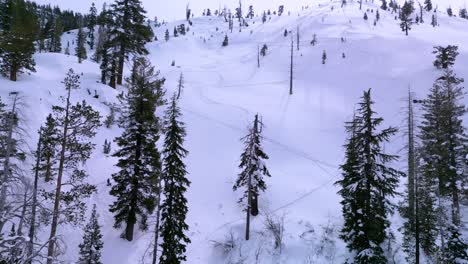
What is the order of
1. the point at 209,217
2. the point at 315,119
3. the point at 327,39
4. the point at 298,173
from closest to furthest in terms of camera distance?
the point at 209,217 → the point at 298,173 → the point at 315,119 → the point at 327,39

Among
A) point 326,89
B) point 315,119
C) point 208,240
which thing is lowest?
point 208,240

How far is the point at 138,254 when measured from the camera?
70.5ft

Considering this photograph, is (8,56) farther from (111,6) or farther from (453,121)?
(453,121)

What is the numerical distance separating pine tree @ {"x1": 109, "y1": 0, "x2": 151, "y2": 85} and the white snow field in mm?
5206

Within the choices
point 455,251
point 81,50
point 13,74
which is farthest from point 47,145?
point 81,50

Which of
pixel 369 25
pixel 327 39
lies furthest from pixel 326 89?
pixel 369 25

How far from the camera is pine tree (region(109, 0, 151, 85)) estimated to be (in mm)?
36219

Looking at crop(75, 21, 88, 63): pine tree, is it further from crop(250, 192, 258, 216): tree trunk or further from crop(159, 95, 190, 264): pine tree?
crop(250, 192, 258, 216): tree trunk

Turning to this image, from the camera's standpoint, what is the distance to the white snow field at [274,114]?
24312mm

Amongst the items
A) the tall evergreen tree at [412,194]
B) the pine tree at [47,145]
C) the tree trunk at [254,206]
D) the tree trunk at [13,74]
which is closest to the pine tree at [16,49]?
the tree trunk at [13,74]

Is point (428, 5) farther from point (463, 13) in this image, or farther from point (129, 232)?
point (129, 232)

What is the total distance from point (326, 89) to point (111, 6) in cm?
3517

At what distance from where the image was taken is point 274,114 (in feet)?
151

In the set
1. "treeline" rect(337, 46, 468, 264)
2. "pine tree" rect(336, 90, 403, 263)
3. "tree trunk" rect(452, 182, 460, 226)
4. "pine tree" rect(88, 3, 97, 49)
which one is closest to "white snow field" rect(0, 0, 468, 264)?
"treeline" rect(337, 46, 468, 264)
